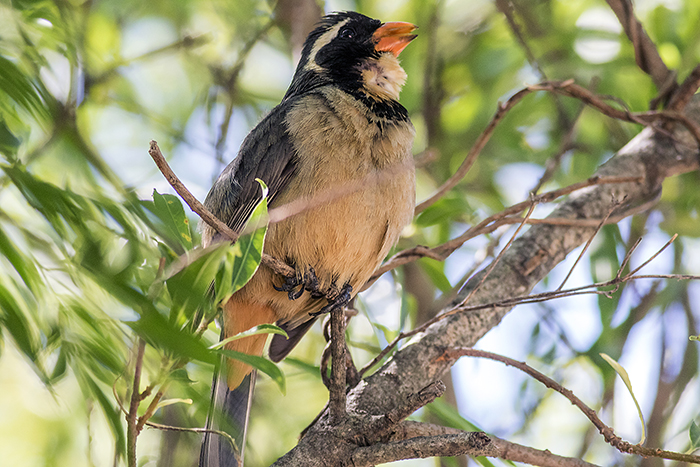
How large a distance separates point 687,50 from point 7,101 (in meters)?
3.28

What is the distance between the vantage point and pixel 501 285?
8.02 feet

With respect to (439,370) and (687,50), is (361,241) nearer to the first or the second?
(439,370)

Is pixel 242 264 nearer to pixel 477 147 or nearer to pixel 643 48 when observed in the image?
pixel 477 147

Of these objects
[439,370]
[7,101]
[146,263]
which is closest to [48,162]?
[7,101]

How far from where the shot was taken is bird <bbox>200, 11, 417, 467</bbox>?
221 centimetres

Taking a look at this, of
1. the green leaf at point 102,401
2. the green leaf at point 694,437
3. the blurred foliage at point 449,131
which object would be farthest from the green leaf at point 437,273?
the green leaf at point 102,401

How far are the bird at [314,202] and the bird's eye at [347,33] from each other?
0.37 meters

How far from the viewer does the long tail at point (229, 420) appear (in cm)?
204

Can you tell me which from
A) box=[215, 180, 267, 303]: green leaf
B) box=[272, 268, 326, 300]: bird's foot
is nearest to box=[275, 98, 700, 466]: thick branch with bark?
box=[272, 268, 326, 300]: bird's foot

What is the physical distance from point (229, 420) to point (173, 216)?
88 centimetres

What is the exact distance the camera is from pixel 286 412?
3.26 metres

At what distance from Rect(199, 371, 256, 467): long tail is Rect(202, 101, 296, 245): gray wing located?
1.85ft

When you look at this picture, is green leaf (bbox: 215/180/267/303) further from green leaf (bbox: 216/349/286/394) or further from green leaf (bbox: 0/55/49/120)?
green leaf (bbox: 0/55/49/120)

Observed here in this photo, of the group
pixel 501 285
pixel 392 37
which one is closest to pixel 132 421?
pixel 501 285
